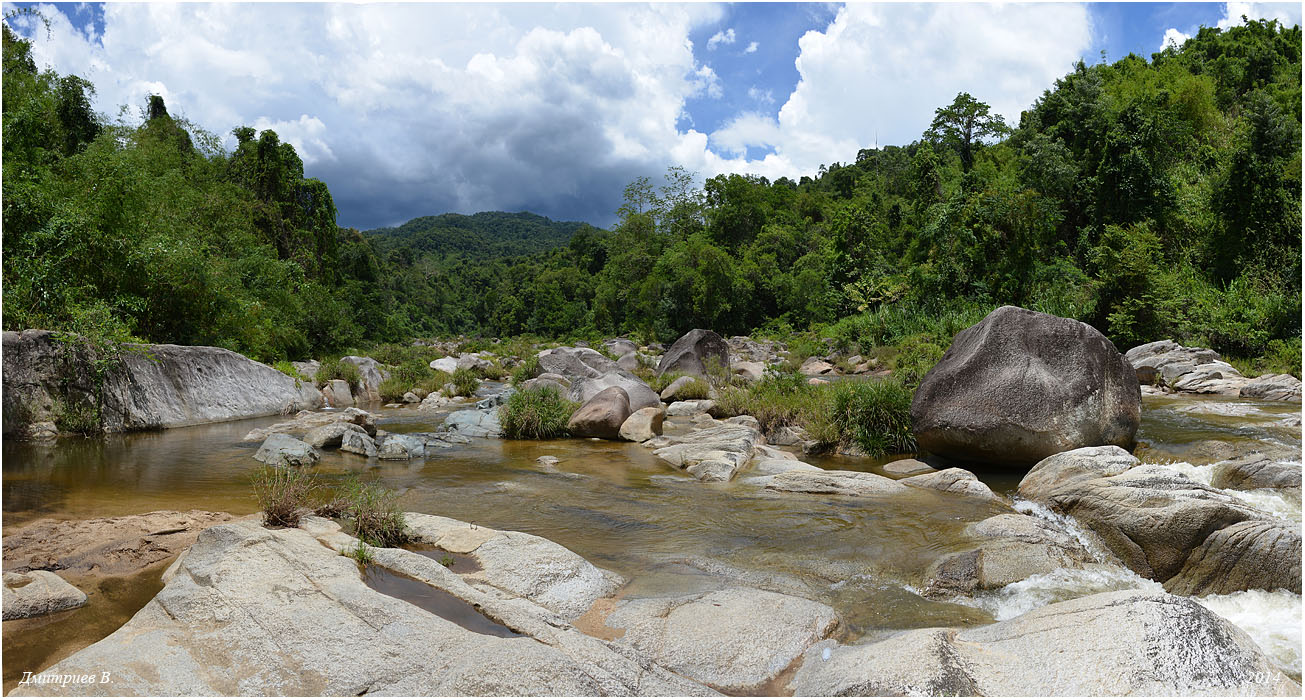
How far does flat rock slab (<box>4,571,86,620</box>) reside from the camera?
444cm

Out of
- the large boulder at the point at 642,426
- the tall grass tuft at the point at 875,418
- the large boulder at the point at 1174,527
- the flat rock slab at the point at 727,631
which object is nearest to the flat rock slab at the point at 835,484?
the large boulder at the point at 1174,527

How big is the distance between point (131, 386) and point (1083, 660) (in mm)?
17198

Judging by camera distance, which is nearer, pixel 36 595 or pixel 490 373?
pixel 36 595

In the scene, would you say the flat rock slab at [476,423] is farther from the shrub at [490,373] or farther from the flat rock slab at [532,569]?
the shrub at [490,373]

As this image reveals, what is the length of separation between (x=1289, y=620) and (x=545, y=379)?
1660 cm

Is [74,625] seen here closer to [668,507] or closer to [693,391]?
[668,507]

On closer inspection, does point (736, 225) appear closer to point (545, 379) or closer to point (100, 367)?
point (545, 379)

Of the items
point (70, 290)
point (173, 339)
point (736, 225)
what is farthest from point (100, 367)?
point (736, 225)

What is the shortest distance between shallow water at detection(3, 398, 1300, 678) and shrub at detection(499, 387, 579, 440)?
77cm

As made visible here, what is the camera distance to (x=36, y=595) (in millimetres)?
4578

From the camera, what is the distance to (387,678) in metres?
3.48

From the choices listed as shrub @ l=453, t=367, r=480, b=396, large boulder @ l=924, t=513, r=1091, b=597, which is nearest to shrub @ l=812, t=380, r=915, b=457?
large boulder @ l=924, t=513, r=1091, b=597

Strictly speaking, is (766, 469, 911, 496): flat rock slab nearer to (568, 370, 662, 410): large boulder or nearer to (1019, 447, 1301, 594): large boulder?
(1019, 447, 1301, 594): large boulder

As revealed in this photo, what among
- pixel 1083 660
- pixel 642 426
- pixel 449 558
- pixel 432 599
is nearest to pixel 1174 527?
pixel 1083 660
